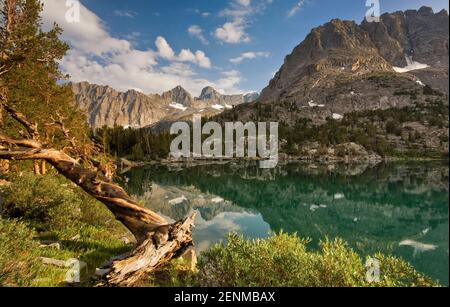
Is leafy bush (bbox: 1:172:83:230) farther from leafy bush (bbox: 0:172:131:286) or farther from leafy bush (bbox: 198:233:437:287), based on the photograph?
leafy bush (bbox: 198:233:437:287)

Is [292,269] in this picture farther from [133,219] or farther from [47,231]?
[47,231]

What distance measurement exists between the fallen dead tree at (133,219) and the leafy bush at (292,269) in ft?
4.00

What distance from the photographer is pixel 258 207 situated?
1951 inches

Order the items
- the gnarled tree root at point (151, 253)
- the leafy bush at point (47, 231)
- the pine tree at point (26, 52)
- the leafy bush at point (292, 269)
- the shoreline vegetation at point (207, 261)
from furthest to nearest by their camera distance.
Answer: the pine tree at point (26, 52) < the leafy bush at point (47, 231) < the gnarled tree root at point (151, 253) < the shoreline vegetation at point (207, 261) < the leafy bush at point (292, 269)

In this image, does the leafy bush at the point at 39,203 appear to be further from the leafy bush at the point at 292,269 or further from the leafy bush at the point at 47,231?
the leafy bush at the point at 292,269

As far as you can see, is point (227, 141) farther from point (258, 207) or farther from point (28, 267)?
point (28, 267)

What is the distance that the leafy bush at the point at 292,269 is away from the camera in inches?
307

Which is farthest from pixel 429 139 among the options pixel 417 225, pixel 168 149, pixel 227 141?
pixel 417 225

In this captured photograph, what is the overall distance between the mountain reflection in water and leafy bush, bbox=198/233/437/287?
531 inches
